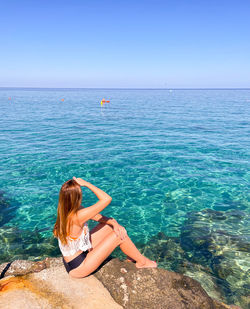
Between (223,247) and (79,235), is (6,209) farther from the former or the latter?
(223,247)

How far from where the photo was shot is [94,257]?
488cm

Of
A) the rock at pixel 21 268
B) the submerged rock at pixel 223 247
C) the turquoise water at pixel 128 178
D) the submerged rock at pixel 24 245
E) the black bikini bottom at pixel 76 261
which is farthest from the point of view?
the turquoise water at pixel 128 178

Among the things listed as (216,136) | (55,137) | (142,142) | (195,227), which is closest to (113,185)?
(195,227)

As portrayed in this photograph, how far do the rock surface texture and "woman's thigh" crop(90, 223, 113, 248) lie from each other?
2.27 ft

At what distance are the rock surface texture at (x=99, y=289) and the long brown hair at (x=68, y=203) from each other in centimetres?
113

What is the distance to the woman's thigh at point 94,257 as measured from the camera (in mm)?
4883

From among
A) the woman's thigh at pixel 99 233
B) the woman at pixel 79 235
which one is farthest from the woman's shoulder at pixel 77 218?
Answer: the woman's thigh at pixel 99 233

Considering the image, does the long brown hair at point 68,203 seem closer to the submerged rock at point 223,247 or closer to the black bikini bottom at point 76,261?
the black bikini bottom at point 76,261

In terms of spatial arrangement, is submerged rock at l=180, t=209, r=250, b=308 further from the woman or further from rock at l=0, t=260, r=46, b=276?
rock at l=0, t=260, r=46, b=276

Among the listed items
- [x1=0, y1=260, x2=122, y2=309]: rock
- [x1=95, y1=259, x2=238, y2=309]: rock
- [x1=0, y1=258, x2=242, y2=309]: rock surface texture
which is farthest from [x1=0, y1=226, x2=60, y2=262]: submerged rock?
[x1=95, y1=259, x2=238, y2=309]: rock

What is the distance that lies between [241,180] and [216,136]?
38.5ft

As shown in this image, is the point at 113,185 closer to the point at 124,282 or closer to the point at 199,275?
the point at 199,275

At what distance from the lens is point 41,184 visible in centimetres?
1326

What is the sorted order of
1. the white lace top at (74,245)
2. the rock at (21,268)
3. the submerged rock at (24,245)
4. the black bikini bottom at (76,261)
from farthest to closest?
the submerged rock at (24,245)
the rock at (21,268)
the black bikini bottom at (76,261)
the white lace top at (74,245)
